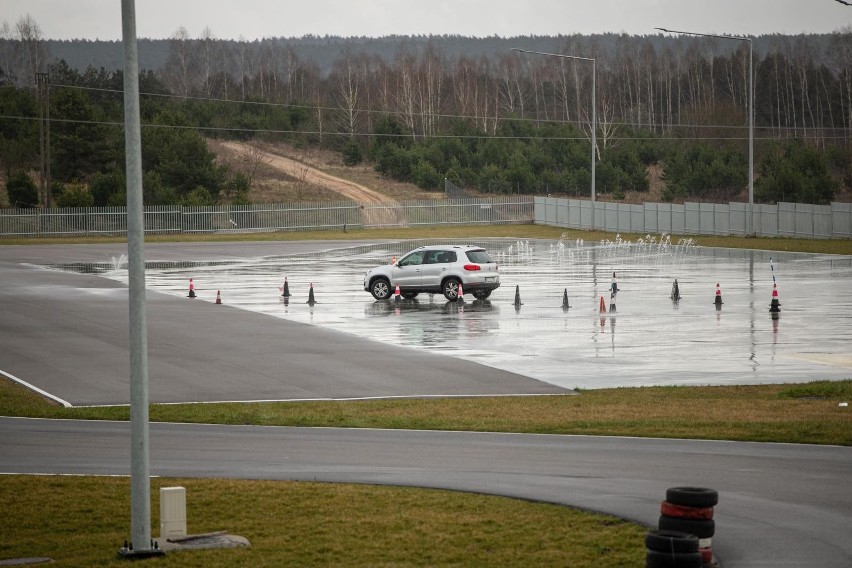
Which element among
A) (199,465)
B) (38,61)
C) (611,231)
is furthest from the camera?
(38,61)

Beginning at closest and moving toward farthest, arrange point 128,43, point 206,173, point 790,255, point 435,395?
point 128,43
point 435,395
point 790,255
point 206,173

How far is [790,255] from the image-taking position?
2141 inches

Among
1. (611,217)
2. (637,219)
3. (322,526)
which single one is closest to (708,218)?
(637,219)

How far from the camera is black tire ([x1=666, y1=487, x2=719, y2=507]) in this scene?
9328 millimetres

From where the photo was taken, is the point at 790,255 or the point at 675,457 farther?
the point at 790,255

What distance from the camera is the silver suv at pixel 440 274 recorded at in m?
36.4

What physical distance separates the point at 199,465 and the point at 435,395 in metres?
6.65

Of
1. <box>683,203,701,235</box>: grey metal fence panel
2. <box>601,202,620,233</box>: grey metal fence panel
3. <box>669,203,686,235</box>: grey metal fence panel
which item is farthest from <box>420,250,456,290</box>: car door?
<box>601,202,620,233</box>: grey metal fence panel

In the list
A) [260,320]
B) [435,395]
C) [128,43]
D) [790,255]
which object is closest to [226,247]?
[790,255]

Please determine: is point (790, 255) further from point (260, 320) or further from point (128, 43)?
point (128, 43)

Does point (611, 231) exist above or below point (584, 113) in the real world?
below

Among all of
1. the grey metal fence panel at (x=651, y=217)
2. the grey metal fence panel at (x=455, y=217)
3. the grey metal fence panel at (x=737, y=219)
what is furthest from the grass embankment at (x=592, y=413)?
the grey metal fence panel at (x=651, y=217)

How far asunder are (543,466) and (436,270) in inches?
898

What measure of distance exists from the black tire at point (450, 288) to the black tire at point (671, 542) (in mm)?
28045
